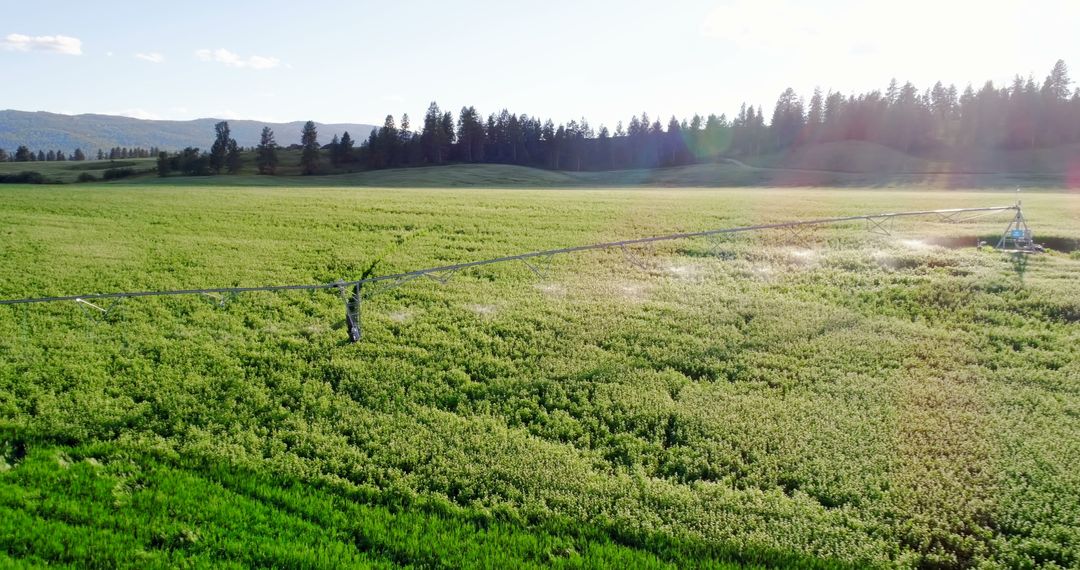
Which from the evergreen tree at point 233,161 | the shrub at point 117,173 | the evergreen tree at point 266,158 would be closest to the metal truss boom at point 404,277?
the shrub at point 117,173

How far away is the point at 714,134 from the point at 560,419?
90.3 meters

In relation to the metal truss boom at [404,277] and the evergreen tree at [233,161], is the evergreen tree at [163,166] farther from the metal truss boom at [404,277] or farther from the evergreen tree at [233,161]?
the metal truss boom at [404,277]

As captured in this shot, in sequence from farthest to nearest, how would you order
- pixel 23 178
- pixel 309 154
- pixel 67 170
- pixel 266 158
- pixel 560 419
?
pixel 309 154 → pixel 266 158 → pixel 67 170 → pixel 23 178 → pixel 560 419

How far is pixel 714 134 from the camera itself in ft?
296

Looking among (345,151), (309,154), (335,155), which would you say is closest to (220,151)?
(309,154)

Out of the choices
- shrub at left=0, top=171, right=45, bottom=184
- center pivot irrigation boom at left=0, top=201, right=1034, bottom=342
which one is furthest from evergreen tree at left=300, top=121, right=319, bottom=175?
center pivot irrigation boom at left=0, top=201, right=1034, bottom=342

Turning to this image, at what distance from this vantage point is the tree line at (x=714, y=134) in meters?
71.6

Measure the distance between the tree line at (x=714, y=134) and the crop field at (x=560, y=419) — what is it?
6358 centimetres

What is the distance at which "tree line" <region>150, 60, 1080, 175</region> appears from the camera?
71625 mm

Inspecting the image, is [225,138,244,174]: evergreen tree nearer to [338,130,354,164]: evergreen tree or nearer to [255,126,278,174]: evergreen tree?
[255,126,278,174]: evergreen tree

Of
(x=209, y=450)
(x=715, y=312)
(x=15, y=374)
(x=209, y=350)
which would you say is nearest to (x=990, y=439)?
(x=715, y=312)

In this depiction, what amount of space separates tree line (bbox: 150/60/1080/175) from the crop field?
63.6m

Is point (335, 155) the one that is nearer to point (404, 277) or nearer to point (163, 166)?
point (163, 166)

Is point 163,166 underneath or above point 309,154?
underneath
